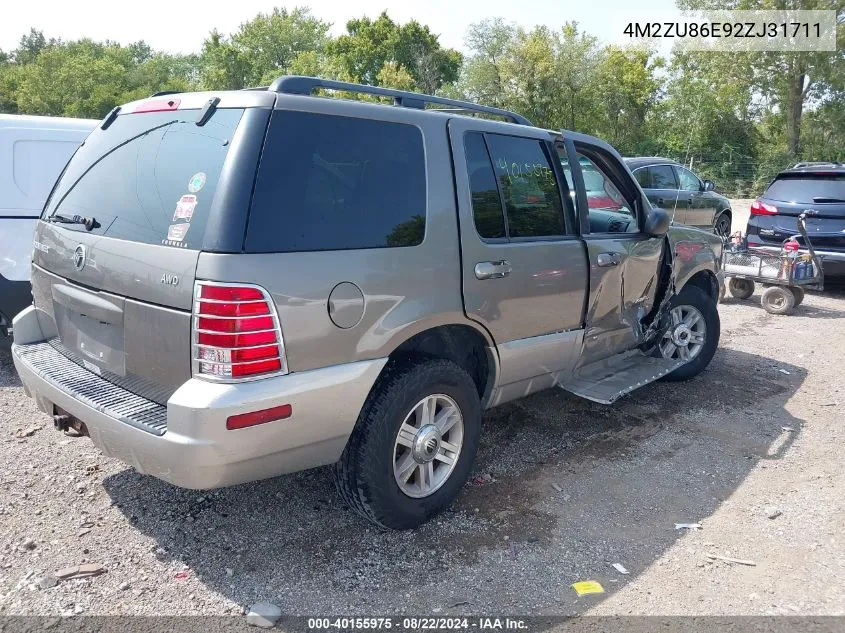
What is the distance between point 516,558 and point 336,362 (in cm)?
129

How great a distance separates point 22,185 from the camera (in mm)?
5570

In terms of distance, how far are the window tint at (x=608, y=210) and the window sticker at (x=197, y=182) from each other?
2.76 m

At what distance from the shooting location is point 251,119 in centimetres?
272

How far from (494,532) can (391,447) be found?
29.7 inches

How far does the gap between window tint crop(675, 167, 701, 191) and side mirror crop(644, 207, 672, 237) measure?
350 inches

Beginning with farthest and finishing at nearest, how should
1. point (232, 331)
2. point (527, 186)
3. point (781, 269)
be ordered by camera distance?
1. point (781, 269)
2. point (527, 186)
3. point (232, 331)

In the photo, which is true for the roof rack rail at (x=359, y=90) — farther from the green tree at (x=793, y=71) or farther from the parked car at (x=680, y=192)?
the green tree at (x=793, y=71)

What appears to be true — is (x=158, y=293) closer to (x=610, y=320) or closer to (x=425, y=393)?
(x=425, y=393)

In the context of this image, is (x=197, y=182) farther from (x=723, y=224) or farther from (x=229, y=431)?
(x=723, y=224)

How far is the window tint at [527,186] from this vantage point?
3.73 metres

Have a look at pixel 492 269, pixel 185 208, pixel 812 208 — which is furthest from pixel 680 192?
pixel 185 208

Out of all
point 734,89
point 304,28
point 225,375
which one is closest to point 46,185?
point 225,375

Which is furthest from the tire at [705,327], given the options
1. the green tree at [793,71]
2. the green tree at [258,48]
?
the green tree at [258,48]

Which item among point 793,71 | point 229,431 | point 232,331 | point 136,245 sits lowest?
point 229,431
